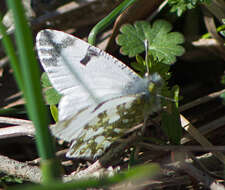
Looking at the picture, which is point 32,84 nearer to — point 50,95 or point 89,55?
point 89,55

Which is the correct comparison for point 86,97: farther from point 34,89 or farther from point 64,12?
point 64,12

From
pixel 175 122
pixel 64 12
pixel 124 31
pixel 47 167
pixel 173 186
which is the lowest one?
pixel 173 186

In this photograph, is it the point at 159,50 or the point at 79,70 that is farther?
the point at 159,50

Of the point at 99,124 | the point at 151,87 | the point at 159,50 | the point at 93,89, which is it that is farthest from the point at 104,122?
the point at 159,50

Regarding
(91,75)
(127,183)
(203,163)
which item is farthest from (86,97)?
(203,163)

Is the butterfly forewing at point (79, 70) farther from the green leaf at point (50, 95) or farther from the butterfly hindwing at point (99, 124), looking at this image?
the green leaf at point (50, 95)

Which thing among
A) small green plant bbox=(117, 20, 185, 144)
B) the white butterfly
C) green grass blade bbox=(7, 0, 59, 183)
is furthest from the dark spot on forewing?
green grass blade bbox=(7, 0, 59, 183)
